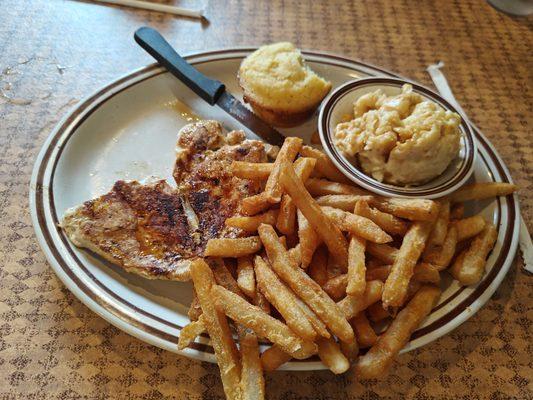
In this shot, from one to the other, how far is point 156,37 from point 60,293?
1.57 metres

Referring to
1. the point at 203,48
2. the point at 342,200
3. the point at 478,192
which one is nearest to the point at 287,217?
the point at 342,200

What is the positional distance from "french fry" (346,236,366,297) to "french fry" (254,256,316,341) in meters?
0.20

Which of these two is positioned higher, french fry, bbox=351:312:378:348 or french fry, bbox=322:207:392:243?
french fry, bbox=322:207:392:243

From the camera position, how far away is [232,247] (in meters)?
1.73

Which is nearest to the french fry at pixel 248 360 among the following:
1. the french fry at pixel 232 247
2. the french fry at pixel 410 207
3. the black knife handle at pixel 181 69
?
the french fry at pixel 232 247

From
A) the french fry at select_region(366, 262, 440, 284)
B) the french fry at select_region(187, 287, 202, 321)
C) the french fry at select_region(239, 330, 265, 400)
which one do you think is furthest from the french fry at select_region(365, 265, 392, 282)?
the french fry at select_region(187, 287, 202, 321)

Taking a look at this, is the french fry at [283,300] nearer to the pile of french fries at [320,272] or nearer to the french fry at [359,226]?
the pile of french fries at [320,272]

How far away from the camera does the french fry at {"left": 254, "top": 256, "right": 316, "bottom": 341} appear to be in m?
1.47

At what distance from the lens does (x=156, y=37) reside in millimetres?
2645

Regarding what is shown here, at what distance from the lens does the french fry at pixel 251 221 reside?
183 centimetres

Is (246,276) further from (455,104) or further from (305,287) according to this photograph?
(455,104)

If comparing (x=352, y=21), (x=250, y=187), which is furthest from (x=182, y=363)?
(x=352, y=21)

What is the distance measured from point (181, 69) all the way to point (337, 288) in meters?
1.55

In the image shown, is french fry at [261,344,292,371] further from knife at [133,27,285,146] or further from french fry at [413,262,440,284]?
knife at [133,27,285,146]
